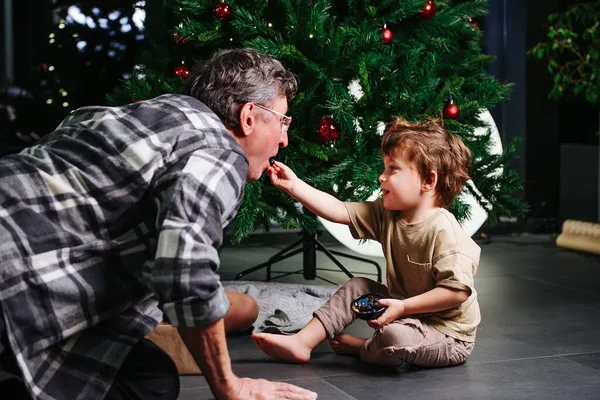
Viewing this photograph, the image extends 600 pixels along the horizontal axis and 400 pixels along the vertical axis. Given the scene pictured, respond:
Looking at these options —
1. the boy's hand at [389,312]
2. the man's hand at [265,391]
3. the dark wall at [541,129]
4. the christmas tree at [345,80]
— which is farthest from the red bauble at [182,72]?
the dark wall at [541,129]

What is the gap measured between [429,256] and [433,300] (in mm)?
135

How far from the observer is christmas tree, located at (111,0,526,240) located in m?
2.79

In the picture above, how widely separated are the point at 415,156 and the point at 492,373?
0.60 metres

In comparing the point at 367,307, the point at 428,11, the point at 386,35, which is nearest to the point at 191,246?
the point at 367,307

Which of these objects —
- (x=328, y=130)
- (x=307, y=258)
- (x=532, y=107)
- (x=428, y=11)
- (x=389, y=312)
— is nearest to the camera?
(x=389, y=312)

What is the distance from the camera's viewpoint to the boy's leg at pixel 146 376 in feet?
5.14

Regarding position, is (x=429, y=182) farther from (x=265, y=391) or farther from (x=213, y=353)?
(x=213, y=353)

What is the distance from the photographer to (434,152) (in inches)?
89.8

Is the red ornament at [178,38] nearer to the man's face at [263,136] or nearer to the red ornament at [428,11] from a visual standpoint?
the red ornament at [428,11]

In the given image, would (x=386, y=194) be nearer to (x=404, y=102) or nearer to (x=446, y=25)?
(x=404, y=102)

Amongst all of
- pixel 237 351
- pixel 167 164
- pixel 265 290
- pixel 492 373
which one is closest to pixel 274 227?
pixel 265 290

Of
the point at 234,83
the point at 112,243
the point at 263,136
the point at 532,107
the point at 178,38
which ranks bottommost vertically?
the point at 532,107

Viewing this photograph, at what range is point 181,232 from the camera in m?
1.32

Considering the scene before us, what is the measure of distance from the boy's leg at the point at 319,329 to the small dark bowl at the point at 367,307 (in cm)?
15
